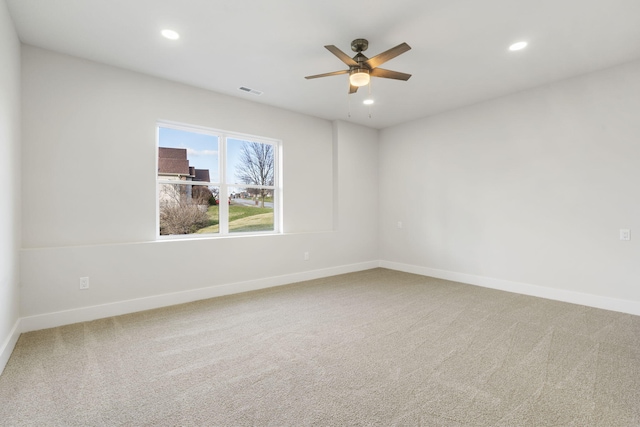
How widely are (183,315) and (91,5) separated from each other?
9.82 ft

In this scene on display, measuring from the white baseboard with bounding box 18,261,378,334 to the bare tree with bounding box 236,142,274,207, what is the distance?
50.4 inches

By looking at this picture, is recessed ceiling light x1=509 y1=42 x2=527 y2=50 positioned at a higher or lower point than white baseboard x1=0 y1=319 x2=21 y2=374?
higher

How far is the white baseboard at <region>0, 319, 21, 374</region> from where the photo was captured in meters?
2.21

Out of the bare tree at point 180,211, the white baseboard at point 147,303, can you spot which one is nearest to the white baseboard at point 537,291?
the white baseboard at point 147,303

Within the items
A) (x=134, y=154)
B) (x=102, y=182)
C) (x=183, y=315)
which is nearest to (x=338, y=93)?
(x=134, y=154)

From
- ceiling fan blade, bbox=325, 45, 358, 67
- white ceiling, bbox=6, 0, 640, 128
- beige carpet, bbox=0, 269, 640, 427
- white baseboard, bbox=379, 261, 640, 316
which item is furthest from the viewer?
white baseboard, bbox=379, 261, 640, 316

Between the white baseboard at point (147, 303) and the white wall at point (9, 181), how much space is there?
0.24m

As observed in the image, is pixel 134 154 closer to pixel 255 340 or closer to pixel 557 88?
pixel 255 340

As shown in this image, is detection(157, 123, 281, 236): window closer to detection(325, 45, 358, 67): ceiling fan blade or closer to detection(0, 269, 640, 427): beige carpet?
detection(0, 269, 640, 427): beige carpet

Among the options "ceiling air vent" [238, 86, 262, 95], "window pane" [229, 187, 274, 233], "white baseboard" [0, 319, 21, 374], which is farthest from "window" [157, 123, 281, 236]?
"white baseboard" [0, 319, 21, 374]

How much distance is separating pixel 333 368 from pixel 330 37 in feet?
9.57

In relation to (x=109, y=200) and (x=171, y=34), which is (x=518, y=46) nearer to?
(x=171, y=34)

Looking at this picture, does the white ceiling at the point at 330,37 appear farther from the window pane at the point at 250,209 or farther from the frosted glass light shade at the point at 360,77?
the window pane at the point at 250,209

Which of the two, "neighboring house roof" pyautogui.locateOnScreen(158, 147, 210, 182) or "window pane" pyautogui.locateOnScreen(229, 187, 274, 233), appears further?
"window pane" pyautogui.locateOnScreen(229, 187, 274, 233)
